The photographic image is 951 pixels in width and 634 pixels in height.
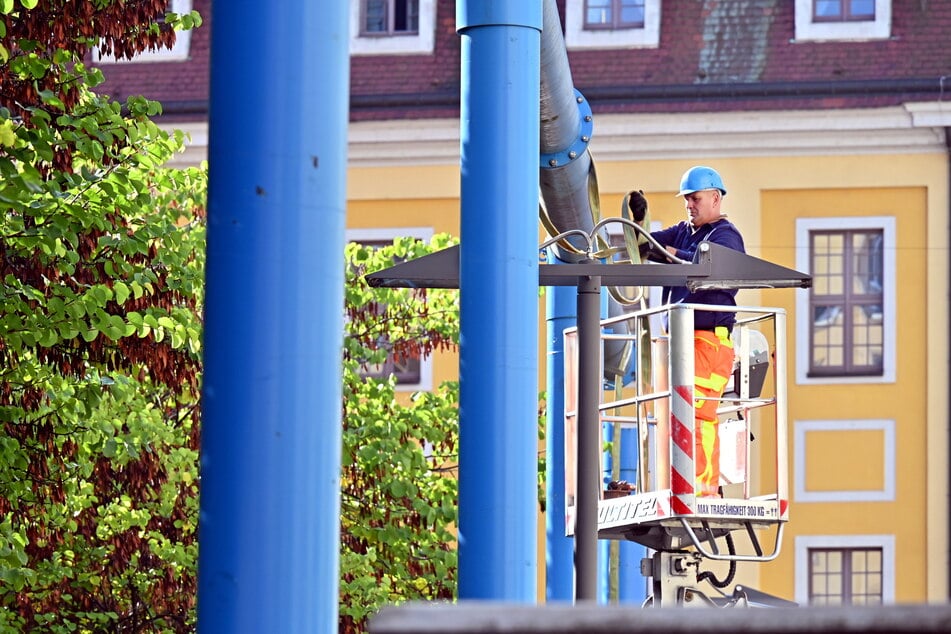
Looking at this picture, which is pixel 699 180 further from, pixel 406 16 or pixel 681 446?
pixel 406 16

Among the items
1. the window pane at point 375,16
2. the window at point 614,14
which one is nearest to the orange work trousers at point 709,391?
the window at point 614,14

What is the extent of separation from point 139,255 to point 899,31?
69.1 feet

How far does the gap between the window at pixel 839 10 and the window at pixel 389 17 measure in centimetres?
603

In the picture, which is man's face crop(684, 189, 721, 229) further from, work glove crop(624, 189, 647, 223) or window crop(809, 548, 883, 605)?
window crop(809, 548, 883, 605)

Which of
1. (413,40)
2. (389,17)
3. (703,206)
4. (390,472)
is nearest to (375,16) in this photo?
(389,17)

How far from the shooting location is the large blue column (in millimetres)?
7152

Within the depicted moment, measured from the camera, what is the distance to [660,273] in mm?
8805

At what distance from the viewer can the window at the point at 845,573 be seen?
2950 cm

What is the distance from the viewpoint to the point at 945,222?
29781 millimetres

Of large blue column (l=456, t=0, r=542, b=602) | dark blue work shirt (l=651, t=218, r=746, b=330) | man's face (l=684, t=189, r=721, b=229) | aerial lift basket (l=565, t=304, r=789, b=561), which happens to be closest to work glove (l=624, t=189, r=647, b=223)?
dark blue work shirt (l=651, t=218, r=746, b=330)

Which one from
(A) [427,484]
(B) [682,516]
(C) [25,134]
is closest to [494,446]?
(B) [682,516]

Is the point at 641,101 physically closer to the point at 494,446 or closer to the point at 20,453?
the point at 20,453

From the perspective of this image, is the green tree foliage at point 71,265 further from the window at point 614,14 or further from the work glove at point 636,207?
the window at point 614,14

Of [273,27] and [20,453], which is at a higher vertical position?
[273,27]
